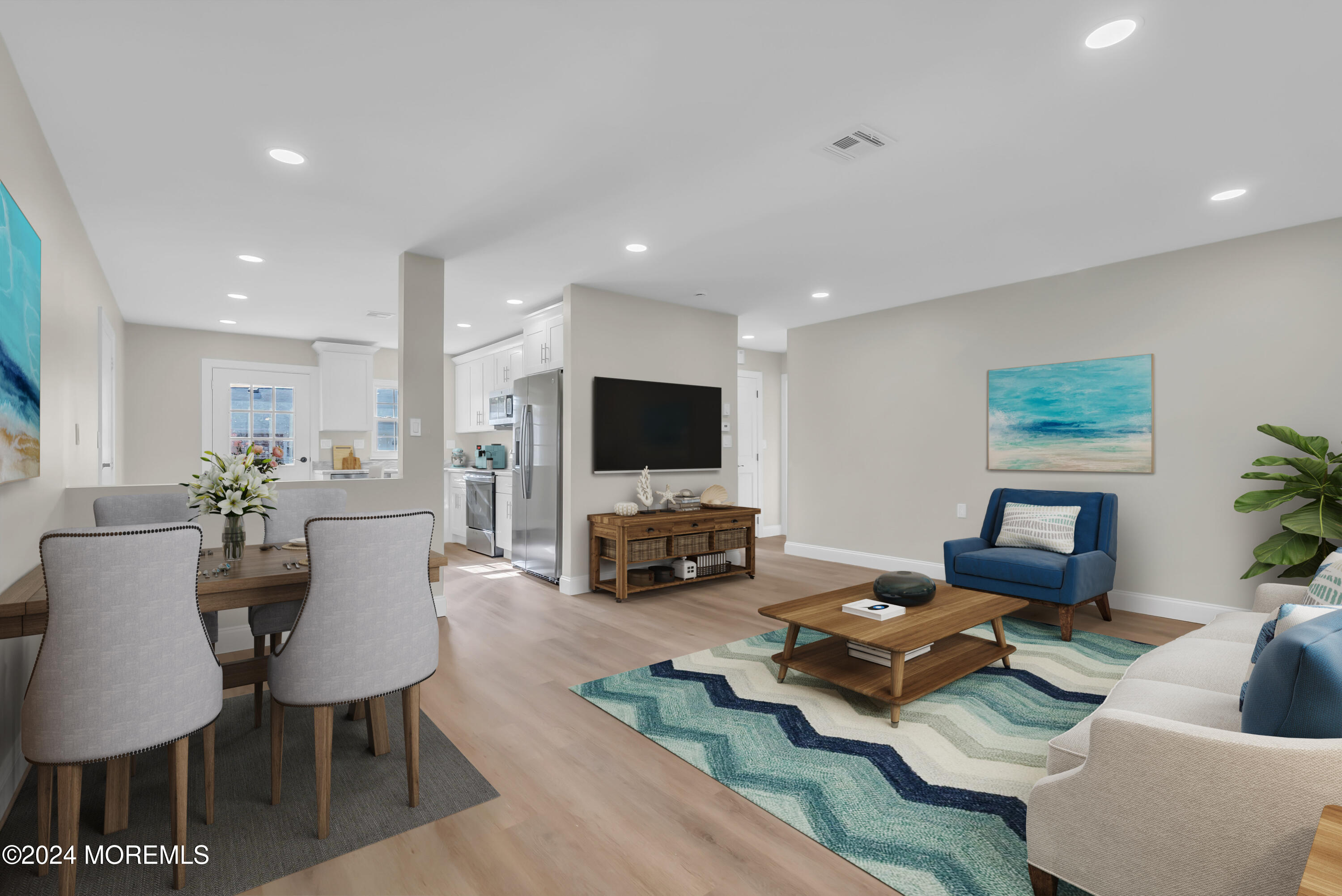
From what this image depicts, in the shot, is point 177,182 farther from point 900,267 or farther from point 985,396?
point 985,396

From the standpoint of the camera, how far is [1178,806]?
129 cm

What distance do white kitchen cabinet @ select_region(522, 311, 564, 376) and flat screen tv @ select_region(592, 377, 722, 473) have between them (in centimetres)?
55

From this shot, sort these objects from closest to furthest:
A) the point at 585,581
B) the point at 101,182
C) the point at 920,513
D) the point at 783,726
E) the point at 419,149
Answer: the point at 783,726 < the point at 419,149 < the point at 101,182 < the point at 585,581 < the point at 920,513

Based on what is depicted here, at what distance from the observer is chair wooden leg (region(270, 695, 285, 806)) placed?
1977 mm

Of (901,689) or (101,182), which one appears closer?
(901,689)

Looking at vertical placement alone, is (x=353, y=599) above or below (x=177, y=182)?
below

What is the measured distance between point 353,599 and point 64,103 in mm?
2335

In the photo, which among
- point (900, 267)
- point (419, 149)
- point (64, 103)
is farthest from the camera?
point (900, 267)

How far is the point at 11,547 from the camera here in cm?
217

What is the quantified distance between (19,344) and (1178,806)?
12.0 feet

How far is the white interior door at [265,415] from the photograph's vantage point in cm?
699

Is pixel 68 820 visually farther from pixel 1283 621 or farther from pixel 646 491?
pixel 646 491

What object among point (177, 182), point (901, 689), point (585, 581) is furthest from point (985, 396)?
point (177, 182)

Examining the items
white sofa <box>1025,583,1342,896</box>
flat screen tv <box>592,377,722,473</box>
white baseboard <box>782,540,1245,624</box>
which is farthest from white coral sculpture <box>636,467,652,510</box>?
white sofa <box>1025,583,1342,896</box>
